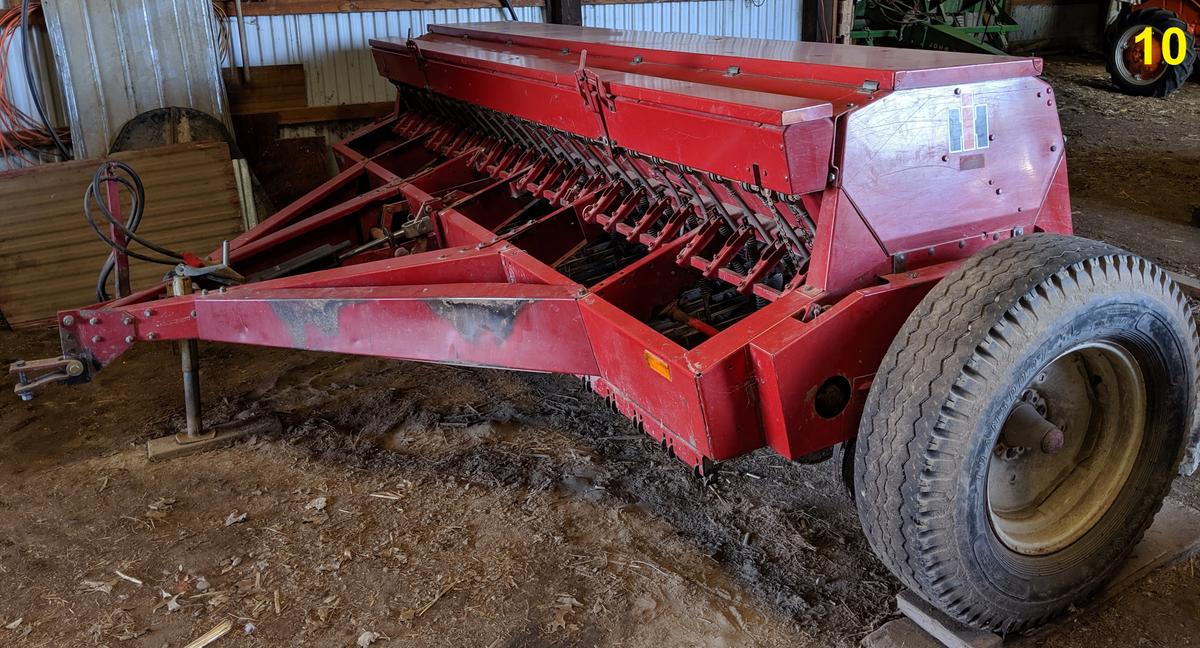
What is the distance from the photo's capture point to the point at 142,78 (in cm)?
528

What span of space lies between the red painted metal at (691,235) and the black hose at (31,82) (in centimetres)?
212

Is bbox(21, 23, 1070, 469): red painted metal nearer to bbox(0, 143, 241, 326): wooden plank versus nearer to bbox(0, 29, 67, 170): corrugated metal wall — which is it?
bbox(0, 143, 241, 326): wooden plank

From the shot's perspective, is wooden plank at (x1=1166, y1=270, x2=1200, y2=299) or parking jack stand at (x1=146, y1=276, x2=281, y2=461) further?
wooden plank at (x1=1166, y1=270, x2=1200, y2=299)

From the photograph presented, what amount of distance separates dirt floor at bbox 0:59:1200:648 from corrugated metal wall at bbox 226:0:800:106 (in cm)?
259

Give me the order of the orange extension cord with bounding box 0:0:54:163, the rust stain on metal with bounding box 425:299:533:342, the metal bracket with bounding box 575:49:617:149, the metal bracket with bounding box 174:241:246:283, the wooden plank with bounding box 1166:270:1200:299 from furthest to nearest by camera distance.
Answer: the orange extension cord with bounding box 0:0:54:163 → the wooden plank with bounding box 1166:270:1200:299 → the metal bracket with bounding box 174:241:246:283 → the metal bracket with bounding box 575:49:617:149 → the rust stain on metal with bounding box 425:299:533:342

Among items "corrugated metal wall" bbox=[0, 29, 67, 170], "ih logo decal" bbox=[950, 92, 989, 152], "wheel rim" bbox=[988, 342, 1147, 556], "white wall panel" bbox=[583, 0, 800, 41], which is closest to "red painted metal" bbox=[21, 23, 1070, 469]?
"ih logo decal" bbox=[950, 92, 989, 152]

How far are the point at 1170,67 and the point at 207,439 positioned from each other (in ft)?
32.3

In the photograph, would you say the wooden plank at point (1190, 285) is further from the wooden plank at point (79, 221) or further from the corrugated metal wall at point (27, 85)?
the corrugated metal wall at point (27, 85)

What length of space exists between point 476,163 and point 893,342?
253cm

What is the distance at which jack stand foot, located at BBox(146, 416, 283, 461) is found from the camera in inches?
132

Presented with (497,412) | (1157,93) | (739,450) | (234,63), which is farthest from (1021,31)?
(739,450)

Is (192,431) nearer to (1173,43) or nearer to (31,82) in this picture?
(31,82)

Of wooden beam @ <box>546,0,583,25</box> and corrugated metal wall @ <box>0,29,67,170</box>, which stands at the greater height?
wooden beam @ <box>546,0,583,25</box>

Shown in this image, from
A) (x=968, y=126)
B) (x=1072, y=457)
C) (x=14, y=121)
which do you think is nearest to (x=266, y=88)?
(x=14, y=121)
